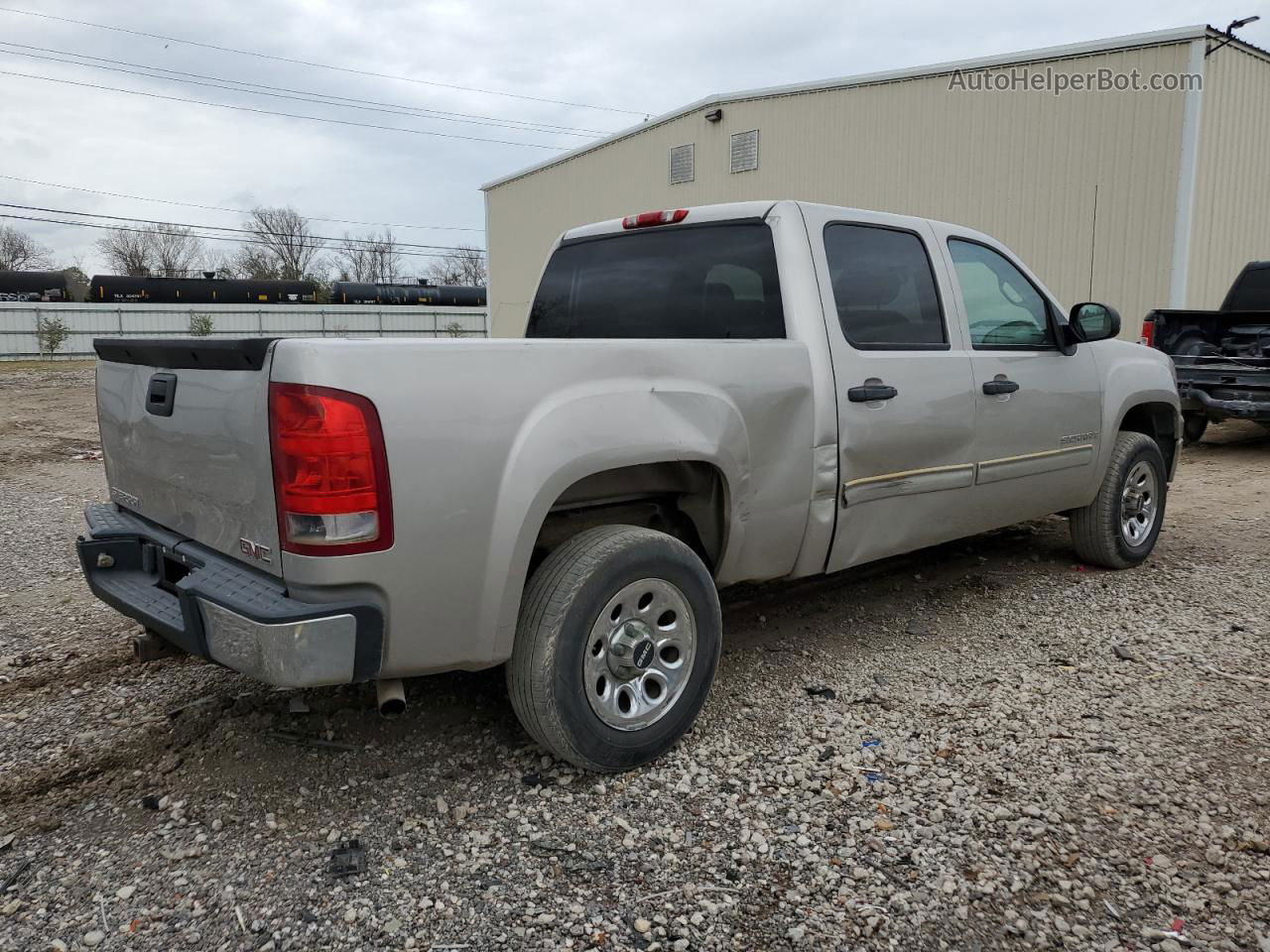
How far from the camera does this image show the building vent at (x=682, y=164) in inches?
794

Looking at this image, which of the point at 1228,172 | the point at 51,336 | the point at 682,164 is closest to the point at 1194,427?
the point at 1228,172

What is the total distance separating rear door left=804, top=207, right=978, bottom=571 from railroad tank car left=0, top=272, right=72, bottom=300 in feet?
144

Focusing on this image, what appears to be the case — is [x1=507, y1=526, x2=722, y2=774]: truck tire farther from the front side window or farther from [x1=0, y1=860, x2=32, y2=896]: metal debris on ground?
the front side window

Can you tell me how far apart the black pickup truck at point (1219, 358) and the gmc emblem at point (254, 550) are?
32.5 ft

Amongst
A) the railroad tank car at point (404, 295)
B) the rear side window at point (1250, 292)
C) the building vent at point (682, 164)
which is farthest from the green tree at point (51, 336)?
the rear side window at point (1250, 292)

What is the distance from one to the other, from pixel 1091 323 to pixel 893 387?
160cm

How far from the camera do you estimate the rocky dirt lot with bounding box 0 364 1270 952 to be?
94.7 inches

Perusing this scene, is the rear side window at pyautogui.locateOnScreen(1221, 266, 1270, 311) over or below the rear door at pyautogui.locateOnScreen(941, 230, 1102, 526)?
over

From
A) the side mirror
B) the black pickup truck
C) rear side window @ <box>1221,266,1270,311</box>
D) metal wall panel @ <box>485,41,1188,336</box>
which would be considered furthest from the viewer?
metal wall panel @ <box>485,41,1188,336</box>

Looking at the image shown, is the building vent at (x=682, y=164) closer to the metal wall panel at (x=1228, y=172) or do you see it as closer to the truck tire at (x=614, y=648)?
the metal wall panel at (x=1228, y=172)

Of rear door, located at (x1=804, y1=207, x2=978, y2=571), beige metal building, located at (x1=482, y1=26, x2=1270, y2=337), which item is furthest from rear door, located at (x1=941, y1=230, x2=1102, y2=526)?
beige metal building, located at (x1=482, y1=26, x2=1270, y2=337)

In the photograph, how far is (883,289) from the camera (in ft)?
13.4

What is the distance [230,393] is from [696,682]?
1.73 metres

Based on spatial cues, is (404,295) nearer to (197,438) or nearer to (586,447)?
(197,438)
